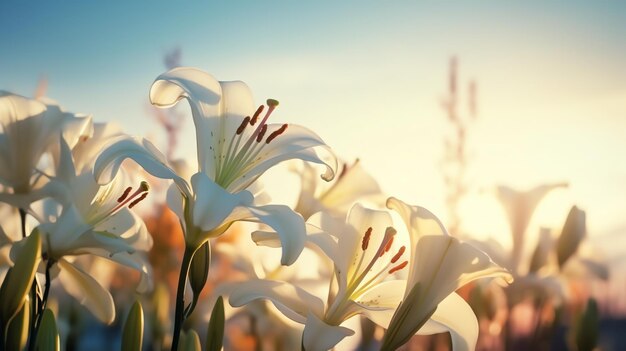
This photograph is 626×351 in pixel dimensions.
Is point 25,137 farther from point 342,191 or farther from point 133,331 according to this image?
point 342,191

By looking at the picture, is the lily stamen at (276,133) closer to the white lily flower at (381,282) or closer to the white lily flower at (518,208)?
the white lily flower at (381,282)

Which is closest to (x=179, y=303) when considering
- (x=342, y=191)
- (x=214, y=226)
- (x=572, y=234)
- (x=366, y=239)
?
(x=214, y=226)

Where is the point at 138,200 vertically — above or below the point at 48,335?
above

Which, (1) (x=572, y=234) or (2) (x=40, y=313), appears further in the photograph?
(1) (x=572, y=234)

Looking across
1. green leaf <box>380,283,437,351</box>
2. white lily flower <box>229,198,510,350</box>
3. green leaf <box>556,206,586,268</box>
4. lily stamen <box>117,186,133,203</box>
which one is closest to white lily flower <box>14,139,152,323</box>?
lily stamen <box>117,186,133,203</box>

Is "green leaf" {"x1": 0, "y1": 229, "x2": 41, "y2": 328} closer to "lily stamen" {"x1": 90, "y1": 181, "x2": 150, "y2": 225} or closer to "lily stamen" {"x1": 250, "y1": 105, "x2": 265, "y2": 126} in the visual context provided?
"lily stamen" {"x1": 90, "y1": 181, "x2": 150, "y2": 225}

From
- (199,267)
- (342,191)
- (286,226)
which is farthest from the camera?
(342,191)

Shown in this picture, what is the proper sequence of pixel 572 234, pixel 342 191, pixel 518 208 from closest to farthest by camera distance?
pixel 342 191, pixel 572 234, pixel 518 208

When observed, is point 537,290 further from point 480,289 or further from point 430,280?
point 430,280
